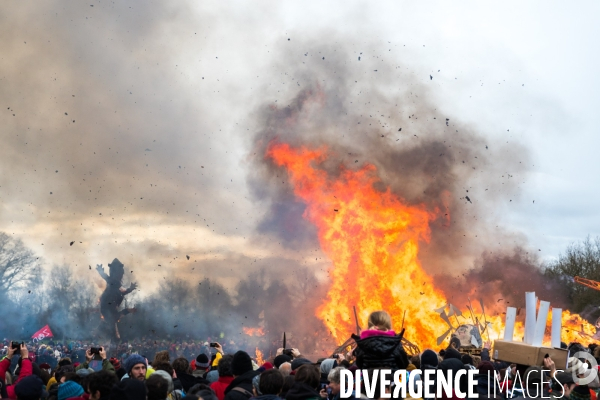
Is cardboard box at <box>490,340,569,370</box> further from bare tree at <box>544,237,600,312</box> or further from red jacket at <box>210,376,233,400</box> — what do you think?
bare tree at <box>544,237,600,312</box>

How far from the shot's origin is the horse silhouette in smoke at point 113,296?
29.5m

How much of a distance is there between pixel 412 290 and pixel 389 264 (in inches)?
63.8

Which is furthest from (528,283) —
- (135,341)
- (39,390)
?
(39,390)

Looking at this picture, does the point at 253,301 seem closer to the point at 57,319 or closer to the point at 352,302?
the point at 352,302

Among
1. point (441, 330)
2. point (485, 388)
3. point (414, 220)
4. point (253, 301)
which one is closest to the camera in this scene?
point (485, 388)

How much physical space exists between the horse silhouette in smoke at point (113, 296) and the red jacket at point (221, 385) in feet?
75.7

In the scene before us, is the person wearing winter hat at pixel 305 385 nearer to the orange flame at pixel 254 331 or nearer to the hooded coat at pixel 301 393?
the hooded coat at pixel 301 393

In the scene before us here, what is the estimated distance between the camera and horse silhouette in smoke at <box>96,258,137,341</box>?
29484mm

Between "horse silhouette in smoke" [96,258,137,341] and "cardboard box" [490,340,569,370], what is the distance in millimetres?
23799

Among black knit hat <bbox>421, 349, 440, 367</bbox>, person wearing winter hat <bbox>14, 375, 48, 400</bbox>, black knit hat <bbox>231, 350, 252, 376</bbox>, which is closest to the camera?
person wearing winter hat <bbox>14, 375, 48, 400</bbox>

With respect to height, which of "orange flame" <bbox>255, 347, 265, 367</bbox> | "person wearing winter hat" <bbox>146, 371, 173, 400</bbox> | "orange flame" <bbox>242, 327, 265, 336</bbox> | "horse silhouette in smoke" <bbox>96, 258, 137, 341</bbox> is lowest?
"orange flame" <bbox>255, 347, 265, 367</bbox>

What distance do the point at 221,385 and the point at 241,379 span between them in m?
0.79

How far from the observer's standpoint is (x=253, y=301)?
35.7m

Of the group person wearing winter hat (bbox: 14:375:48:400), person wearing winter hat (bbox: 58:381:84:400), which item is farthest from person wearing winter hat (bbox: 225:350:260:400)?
person wearing winter hat (bbox: 14:375:48:400)
